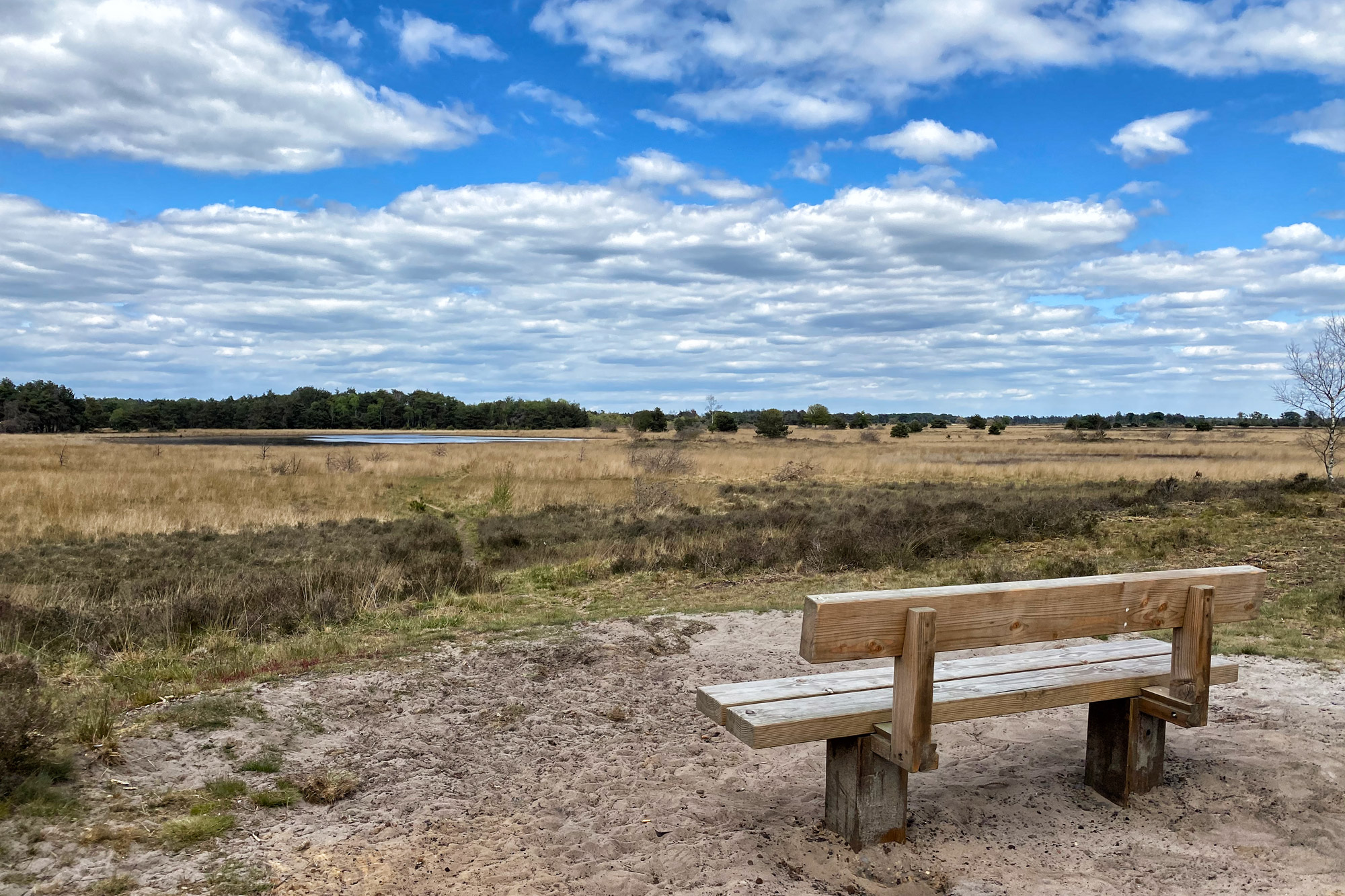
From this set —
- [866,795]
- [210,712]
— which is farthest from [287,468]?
[866,795]

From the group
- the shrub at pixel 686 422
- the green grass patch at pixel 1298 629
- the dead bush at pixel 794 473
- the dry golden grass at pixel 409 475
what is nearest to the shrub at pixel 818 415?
the shrub at pixel 686 422

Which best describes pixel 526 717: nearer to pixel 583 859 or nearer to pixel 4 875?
pixel 583 859

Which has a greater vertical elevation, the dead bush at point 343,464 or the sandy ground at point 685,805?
the dead bush at point 343,464

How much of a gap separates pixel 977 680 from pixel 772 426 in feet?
200

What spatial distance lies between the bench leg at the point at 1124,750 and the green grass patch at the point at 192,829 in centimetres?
424

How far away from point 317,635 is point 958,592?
674 cm

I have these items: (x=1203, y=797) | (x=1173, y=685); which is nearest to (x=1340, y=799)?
(x=1203, y=797)

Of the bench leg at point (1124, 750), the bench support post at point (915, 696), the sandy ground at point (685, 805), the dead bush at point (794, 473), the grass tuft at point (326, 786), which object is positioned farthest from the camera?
the dead bush at point (794, 473)

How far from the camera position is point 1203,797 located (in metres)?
4.23

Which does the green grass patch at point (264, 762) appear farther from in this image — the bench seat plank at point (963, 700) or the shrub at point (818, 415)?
the shrub at point (818, 415)

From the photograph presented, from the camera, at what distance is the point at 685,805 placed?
429 centimetres

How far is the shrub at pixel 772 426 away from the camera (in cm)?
6462

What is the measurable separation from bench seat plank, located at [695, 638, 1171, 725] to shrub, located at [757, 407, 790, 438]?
196 feet

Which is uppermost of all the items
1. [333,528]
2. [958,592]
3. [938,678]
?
[958,592]
